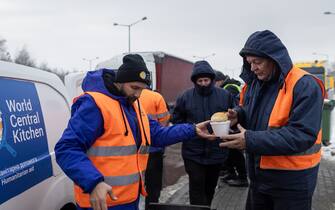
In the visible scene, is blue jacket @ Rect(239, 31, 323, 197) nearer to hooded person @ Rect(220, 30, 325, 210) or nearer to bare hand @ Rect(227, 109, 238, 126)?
hooded person @ Rect(220, 30, 325, 210)

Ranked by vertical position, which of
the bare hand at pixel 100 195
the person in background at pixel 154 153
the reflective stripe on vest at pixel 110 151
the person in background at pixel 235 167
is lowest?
the person in background at pixel 235 167

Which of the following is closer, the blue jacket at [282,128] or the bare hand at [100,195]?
the bare hand at [100,195]

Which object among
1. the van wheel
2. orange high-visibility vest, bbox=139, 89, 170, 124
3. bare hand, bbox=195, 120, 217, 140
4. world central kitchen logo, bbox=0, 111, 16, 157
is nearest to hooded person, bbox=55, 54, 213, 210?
world central kitchen logo, bbox=0, 111, 16, 157

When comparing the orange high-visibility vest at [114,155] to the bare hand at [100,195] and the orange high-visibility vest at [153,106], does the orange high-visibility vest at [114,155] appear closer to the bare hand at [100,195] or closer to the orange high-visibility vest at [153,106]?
the bare hand at [100,195]

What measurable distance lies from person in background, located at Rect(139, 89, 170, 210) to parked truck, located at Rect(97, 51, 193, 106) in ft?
28.3

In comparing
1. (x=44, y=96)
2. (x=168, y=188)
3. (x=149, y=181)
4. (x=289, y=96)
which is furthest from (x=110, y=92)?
(x=168, y=188)

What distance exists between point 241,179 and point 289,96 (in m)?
4.63

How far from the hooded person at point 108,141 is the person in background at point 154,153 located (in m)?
2.24

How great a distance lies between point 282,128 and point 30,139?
68.2 inches

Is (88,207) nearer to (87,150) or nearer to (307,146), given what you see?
(87,150)

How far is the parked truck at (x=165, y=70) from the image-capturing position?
1529cm

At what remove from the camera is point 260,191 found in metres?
3.06

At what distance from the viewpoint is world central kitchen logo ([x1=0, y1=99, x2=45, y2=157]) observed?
2.54m

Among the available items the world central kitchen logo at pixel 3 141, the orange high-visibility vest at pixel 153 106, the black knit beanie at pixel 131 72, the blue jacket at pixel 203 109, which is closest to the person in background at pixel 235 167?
the orange high-visibility vest at pixel 153 106
